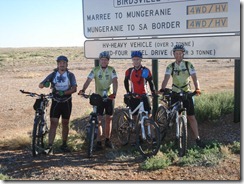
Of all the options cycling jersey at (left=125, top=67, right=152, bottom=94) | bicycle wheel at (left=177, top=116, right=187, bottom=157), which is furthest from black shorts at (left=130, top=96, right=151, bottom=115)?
bicycle wheel at (left=177, top=116, right=187, bottom=157)

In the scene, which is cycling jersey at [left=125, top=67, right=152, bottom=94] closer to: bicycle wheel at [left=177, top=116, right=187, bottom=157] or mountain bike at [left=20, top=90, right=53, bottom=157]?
bicycle wheel at [left=177, top=116, right=187, bottom=157]

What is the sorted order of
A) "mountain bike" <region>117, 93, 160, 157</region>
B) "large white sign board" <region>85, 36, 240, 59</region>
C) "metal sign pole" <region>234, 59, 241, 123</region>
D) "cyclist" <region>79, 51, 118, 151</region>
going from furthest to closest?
1. "metal sign pole" <region>234, 59, 241, 123</region>
2. "large white sign board" <region>85, 36, 240, 59</region>
3. "cyclist" <region>79, 51, 118, 151</region>
4. "mountain bike" <region>117, 93, 160, 157</region>

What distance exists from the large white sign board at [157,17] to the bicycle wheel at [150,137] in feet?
8.79

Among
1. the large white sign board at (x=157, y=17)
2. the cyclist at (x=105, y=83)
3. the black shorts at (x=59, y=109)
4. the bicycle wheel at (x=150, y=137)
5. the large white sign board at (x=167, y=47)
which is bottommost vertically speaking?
the bicycle wheel at (x=150, y=137)

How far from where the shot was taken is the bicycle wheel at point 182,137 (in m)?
5.88

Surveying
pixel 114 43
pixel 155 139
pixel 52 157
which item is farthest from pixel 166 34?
pixel 52 157

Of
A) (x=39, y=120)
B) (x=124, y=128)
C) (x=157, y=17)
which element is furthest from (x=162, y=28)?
(x=39, y=120)

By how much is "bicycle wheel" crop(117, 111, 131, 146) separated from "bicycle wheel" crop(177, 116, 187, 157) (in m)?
1.15

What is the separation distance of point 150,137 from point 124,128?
3.19 ft

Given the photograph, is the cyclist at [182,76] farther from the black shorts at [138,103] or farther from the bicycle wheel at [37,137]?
the bicycle wheel at [37,137]

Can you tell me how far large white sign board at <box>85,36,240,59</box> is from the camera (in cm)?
716

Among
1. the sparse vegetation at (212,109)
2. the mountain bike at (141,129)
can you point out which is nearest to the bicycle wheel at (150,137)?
the mountain bike at (141,129)

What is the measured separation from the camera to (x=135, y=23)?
8469 millimetres

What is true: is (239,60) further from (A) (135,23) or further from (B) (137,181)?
(B) (137,181)
